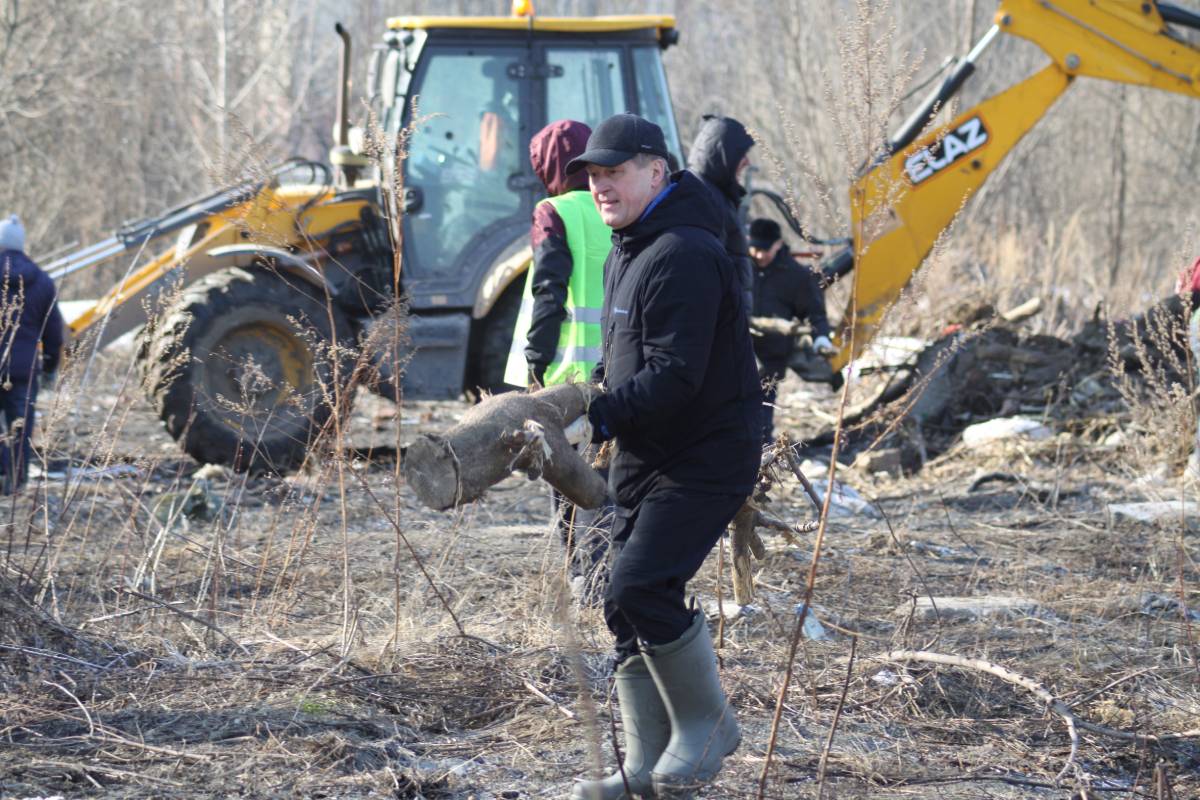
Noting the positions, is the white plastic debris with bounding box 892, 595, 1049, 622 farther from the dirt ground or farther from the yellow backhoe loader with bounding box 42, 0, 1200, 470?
the yellow backhoe loader with bounding box 42, 0, 1200, 470

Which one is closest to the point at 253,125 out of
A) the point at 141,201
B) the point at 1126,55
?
the point at 141,201

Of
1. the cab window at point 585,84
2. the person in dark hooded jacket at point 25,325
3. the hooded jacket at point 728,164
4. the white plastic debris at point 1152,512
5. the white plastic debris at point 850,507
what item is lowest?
the white plastic debris at point 850,507

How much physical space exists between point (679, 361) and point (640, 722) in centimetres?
94

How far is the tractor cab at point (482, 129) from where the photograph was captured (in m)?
8.16

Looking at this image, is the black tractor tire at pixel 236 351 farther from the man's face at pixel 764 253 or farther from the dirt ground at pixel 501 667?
the man's face at pixel 764 253

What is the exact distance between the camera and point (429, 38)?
816 centimetres

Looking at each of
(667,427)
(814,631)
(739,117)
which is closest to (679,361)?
(667,427)

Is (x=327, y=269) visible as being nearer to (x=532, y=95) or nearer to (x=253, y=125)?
(x=532, y=95)

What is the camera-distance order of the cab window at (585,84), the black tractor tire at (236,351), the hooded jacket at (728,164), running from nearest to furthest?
1. the hooded jacket at (728,164)
2. the black tractor tire at (236,351)
3. the cab window at (585,84)

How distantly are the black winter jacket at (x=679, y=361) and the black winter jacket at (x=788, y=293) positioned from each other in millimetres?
4781

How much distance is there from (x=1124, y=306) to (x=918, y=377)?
3146mm

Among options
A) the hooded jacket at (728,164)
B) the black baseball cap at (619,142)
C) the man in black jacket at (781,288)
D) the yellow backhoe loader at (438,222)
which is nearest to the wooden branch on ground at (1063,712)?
the black baseball cap at (619,142)

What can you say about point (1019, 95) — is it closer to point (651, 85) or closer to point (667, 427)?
point (651, 85)

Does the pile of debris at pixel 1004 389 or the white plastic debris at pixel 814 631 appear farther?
the pile of debris at pixel 1004 389
